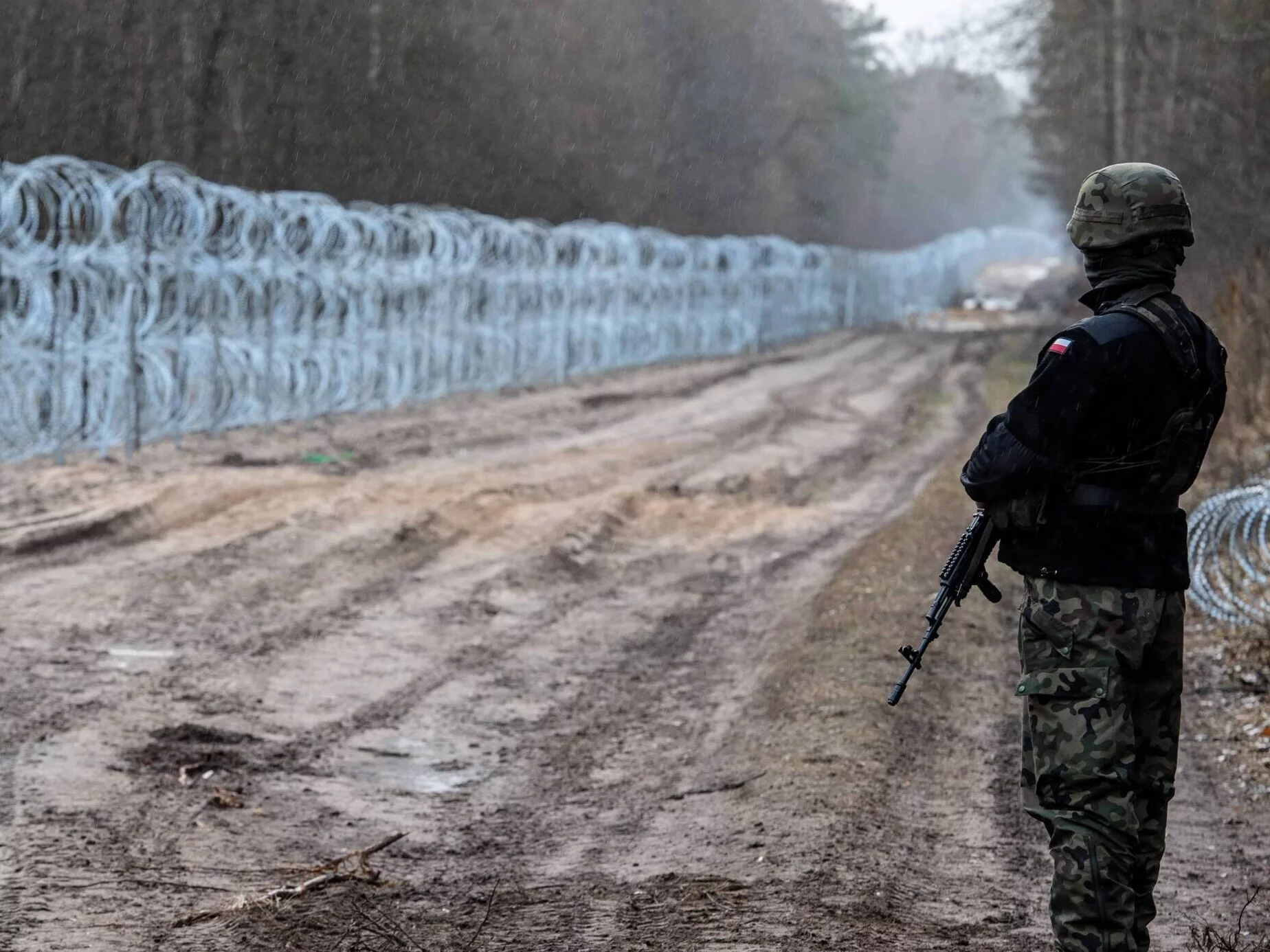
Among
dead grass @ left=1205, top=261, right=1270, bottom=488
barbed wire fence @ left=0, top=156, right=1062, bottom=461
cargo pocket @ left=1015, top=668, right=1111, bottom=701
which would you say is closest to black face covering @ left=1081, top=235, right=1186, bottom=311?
cargo pocket @ left=1015, top=668, right=1111, bottom=701

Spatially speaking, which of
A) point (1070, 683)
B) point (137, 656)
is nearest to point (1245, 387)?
point (137, 656)

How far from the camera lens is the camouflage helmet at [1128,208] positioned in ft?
12.0

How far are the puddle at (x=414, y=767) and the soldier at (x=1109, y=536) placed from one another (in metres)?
3.11

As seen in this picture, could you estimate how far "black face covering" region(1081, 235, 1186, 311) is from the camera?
370 centimetres

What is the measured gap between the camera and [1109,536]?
362 cm

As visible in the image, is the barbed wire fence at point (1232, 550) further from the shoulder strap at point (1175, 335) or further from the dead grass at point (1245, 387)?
the shoulder strap at point (1175, 335)

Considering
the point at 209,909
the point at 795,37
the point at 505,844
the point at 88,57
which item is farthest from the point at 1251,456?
the point at 795,37

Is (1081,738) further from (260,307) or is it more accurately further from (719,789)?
(260,307)

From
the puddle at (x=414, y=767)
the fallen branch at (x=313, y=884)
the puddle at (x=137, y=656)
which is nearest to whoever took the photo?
the fallen branch at (x=313, y=884)

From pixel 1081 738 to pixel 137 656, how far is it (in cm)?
562

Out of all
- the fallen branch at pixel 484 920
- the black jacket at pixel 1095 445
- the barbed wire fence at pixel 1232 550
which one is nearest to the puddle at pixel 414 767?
the fallen branch at pixel 484 920

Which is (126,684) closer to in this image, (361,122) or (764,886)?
(764,886)

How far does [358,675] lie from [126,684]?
114 cm

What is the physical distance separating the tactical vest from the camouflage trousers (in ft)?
0.90
